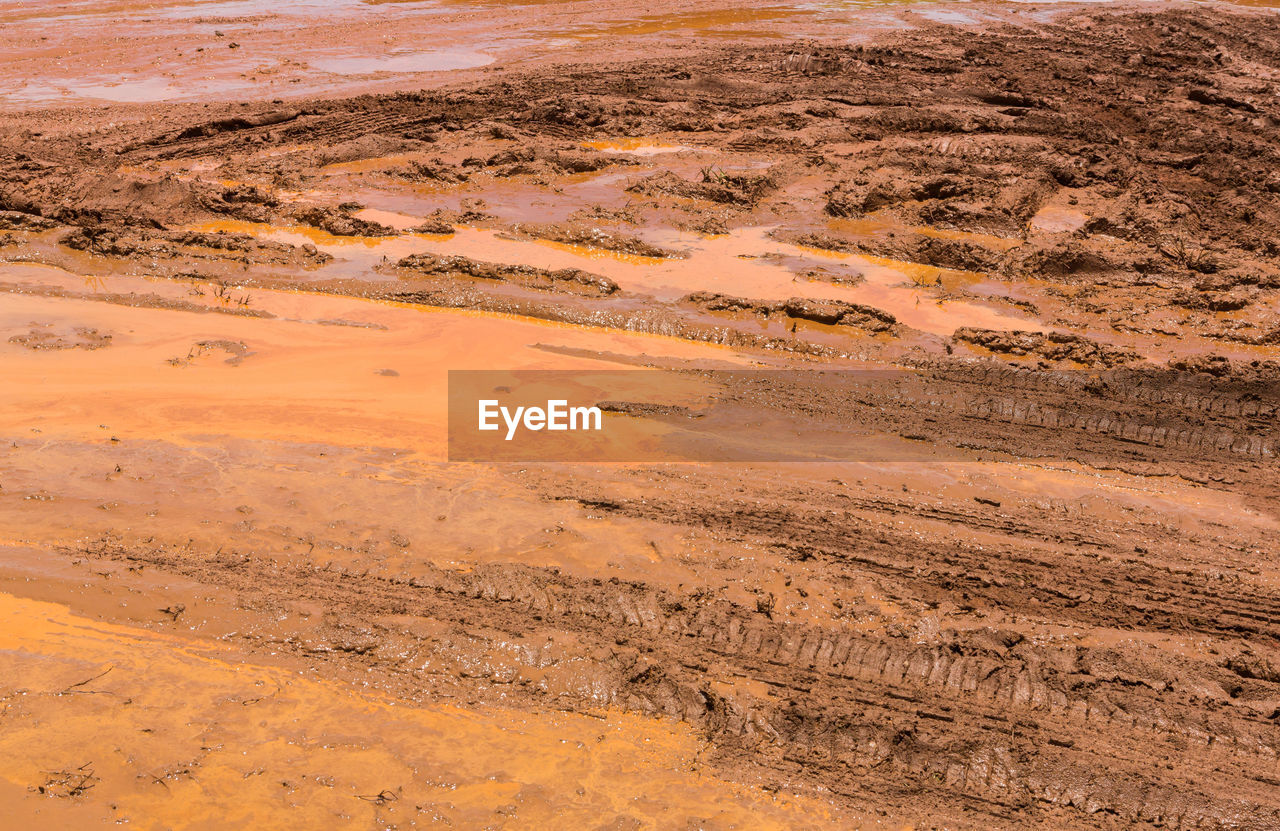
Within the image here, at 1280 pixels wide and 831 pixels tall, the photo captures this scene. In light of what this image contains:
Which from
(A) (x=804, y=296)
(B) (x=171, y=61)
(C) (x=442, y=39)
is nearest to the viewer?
(A) (x=804, y=296)

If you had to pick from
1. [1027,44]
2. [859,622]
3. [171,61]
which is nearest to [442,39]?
[171,61]

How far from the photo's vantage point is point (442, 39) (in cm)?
2336

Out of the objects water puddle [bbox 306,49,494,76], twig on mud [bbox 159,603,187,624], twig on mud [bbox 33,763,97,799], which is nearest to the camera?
twig on mud [bbox 33,763,97,799]

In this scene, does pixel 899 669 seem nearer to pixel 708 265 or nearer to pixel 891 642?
pixel 891 642

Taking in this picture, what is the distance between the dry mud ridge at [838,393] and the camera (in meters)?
5.06

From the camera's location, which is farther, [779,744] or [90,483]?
[90,483]

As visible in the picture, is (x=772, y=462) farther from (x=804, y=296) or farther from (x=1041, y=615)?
(x=804, y=296)

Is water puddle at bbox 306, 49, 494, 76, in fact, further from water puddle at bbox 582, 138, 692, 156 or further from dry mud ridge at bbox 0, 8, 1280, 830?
water puddle at bbox 582, 138, 692, 156

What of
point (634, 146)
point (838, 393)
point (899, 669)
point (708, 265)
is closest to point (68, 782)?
point (899, 669)

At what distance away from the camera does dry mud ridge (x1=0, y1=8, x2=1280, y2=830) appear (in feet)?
16.6

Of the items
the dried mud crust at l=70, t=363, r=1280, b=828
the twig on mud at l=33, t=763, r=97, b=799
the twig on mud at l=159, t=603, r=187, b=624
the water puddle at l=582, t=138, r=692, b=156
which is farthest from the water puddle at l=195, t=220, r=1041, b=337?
the twig on mud at l=33, t=763, r=97, b=799

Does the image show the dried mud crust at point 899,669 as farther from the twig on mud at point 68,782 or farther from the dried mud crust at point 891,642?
the twig on mud at point 68,782

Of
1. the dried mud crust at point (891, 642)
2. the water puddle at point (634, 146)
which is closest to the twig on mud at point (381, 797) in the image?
the dried mud crust at point (891, 642)

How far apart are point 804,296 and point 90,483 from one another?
7871mm
